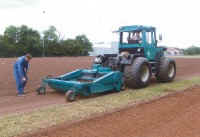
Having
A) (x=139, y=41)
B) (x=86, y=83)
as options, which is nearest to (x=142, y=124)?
(x=86, y=83)

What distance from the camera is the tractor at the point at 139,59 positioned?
8.86 m

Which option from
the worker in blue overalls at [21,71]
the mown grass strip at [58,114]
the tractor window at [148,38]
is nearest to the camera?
the mown grass strip at [58,114]

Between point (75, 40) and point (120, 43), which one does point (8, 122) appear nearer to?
point (120, 43)

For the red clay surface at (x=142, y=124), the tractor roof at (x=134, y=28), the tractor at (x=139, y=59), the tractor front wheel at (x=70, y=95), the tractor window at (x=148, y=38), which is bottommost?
the red clay surface at (x=142, y=124)

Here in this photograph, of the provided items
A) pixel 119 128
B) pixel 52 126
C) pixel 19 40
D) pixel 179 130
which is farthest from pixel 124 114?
pixel 19 40

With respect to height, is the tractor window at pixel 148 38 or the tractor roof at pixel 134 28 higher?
the tractor roof at pixel 134 28

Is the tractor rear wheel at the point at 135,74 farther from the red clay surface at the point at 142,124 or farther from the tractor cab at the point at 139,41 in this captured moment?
the red clay surface at the point at 142,124

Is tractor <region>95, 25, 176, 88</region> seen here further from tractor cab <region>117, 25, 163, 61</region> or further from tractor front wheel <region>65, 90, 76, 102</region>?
tractor front wheel <region>65, 90, 76, 102</region>

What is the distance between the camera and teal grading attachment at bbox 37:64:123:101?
7.41m

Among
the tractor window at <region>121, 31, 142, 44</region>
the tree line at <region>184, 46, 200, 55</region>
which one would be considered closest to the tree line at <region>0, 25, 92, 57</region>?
the tree line at <region>184, 46, 200, 55</region>

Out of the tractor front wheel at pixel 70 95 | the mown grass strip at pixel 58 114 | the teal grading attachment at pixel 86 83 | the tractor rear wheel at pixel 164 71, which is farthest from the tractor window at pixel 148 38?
the tractor front wheel at pixel 70 95

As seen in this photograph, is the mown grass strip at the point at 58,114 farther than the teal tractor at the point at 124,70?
No

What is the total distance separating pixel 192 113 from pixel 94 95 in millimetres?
3370

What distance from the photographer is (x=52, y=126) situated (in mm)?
4828
